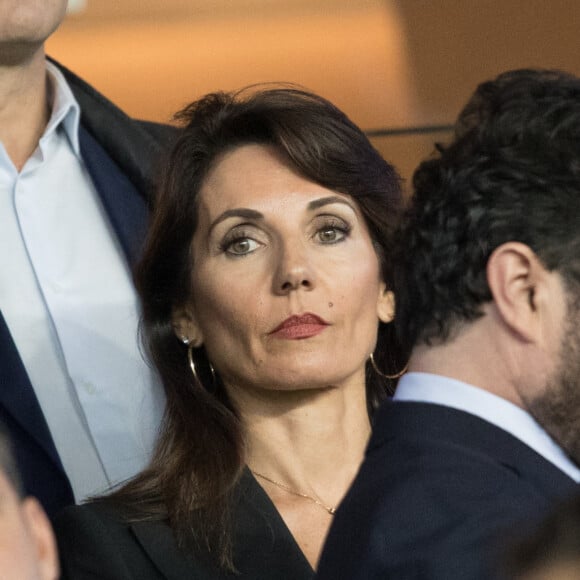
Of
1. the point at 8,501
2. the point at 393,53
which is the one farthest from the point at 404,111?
the point at 8,501

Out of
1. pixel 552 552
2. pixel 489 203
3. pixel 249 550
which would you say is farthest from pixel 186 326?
pixel 552 552

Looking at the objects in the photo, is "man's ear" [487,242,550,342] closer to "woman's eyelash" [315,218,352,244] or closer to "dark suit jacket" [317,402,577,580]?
"dark suit jacket" [317,402,577,580]

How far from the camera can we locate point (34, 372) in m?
2.59

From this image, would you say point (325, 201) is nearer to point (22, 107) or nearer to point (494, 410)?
point (22, 107)

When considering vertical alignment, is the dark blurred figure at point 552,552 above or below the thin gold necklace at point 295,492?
above

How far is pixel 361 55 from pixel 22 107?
1015mm

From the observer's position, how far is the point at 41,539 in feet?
4.63

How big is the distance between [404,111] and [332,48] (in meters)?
0.22

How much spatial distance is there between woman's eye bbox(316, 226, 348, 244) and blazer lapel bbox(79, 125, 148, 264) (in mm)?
418

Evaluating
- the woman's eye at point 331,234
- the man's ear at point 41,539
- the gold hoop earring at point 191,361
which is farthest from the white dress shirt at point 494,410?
the gold hoop earring at point 191,361

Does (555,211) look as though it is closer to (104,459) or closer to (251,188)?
(251,188)

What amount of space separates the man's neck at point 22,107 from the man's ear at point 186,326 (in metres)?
0.45

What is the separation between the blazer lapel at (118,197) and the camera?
2.67 m

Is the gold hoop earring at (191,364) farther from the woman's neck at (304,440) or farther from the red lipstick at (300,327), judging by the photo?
the red lipstick at (300,327)
